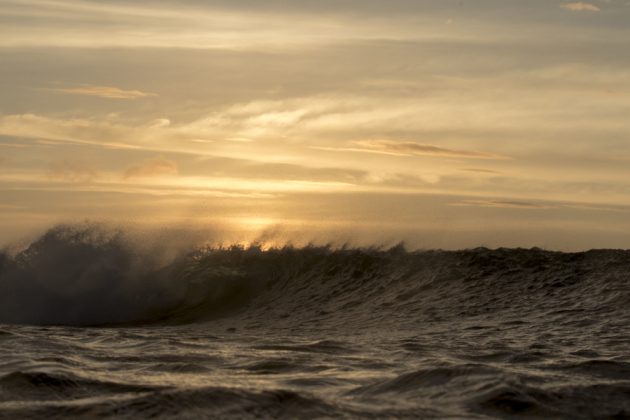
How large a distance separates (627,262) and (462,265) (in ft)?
12.7

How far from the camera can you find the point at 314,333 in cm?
1427

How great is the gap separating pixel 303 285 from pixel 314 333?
6.59 metres

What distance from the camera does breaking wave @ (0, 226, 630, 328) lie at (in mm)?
16250

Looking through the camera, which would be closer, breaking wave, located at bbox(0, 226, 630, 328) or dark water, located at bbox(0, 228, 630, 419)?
dark water, located at bbox(0, 228, 630, 419)

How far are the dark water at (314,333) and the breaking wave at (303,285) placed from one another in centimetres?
6

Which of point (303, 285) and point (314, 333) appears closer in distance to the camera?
point (314, 333)

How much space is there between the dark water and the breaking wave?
61 millimetres

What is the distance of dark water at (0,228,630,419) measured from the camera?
23.5ft

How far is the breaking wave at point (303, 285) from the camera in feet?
53.3

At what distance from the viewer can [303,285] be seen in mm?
20844

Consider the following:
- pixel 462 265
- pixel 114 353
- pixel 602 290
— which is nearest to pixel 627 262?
pixel 602 290

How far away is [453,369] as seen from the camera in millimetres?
8516

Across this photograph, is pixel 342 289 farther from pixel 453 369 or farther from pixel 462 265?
pixel 453 369

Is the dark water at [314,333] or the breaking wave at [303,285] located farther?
the breaking wave at [303,285]
